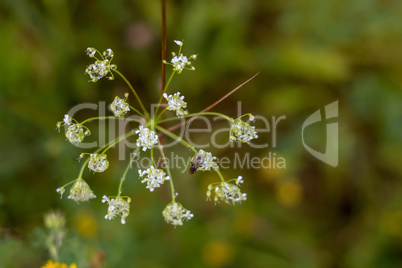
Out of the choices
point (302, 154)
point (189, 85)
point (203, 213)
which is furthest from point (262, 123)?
point (203, 213)

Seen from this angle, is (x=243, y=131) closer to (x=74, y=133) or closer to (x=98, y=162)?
(x=98, y=162)

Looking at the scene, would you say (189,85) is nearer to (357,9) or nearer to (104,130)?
(104,130)

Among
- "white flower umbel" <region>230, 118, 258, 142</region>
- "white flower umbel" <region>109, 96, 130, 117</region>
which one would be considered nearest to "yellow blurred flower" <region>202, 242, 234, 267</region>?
"white flower umbel" <region>230, 118, 258, 142</region>

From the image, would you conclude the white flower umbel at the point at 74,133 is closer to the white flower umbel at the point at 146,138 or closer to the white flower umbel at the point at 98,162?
the white flower umbel at the point at 98,162

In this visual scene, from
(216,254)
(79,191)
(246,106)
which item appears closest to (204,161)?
(79,191)

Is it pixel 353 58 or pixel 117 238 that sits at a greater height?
pixel 353 58

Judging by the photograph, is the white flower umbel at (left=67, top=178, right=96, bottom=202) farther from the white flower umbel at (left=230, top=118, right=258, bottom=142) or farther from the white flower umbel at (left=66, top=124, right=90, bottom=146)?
the white flower umbel at (left=230, top=118, right=258, bottom=142)
